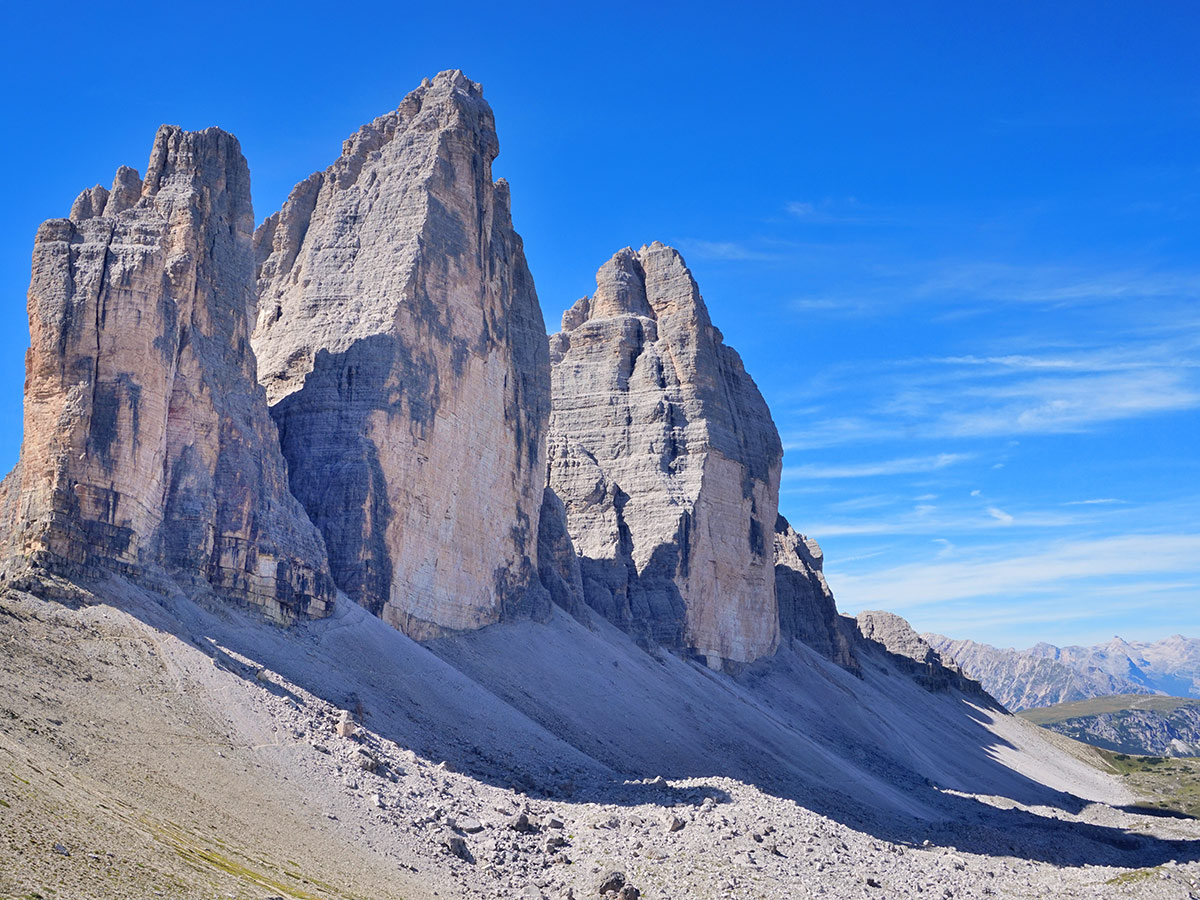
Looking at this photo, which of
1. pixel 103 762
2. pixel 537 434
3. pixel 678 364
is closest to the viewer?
pixel 103 762

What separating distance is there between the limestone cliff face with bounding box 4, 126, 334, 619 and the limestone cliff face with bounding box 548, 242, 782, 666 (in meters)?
33.9

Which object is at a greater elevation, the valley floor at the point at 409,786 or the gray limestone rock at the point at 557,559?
the gray limestone rock at the point at 557,559

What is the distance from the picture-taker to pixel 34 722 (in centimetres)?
2794

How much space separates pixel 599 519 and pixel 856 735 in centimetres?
2179

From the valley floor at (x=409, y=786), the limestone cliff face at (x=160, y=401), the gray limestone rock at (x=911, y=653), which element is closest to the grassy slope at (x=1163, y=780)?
the gray limestone rock at (x=911, y=653)

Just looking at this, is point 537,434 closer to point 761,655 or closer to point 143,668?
point 761,655

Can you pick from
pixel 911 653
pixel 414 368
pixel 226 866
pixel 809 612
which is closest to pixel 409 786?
pixel 226 866

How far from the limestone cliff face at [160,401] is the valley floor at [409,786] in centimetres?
215

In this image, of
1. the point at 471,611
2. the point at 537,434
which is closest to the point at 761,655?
the point at 537,434

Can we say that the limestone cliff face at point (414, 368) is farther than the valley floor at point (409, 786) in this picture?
Yes

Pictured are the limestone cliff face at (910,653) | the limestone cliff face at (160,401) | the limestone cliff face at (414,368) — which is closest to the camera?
the limestone cliff face at (160,401)

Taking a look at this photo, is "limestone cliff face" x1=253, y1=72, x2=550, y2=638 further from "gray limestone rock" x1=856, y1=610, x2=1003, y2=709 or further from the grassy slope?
"gray limestone rock" x1=856, y1=610, x2=1003, y2=709

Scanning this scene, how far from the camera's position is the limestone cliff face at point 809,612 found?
106 metres

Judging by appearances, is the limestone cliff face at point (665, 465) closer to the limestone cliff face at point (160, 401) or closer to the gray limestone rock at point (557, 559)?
the gray limestone rock at point (557, 559)
